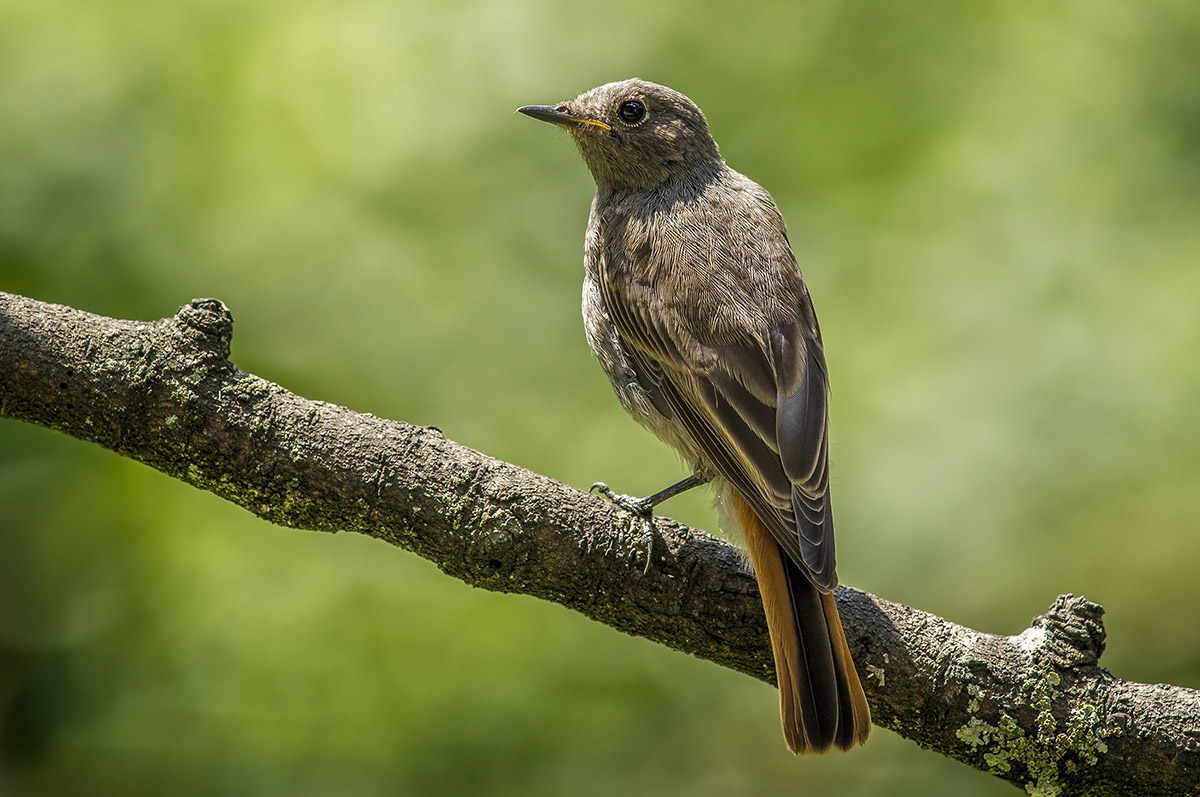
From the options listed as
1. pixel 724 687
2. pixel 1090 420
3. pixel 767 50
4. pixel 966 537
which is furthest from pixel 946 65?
pixel 724 687

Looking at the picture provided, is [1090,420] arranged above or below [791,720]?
above

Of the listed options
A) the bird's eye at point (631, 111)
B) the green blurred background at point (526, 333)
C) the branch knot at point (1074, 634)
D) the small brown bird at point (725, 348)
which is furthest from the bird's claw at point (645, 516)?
the bird's eye at point (631, 111)

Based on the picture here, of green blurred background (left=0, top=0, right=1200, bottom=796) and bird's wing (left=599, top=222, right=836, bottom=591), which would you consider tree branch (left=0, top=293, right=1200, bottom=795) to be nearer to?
bird's wing (left=599, top=222, right=836, bottom=591)

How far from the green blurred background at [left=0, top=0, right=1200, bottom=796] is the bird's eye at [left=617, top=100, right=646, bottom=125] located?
1.53 feet

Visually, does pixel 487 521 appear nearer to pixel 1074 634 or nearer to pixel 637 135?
pixel 1074 634

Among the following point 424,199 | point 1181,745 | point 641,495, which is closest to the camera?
point 1181,745

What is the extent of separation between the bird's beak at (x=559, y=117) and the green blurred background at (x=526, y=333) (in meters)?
0.41

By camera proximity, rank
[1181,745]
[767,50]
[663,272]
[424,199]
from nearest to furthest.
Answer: [1181,745]
[663,272]
[424,199]
[767,50]

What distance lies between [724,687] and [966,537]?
943 mm

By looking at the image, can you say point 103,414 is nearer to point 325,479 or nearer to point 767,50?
point 325,479

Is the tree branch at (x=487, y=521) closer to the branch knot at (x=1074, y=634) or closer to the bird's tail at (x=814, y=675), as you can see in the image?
the branch knot at (x=1074, y=634)

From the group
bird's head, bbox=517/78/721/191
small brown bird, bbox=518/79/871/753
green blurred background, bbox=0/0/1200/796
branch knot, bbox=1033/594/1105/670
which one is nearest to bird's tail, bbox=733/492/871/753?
small brown bird, bbox=518/79/871/753

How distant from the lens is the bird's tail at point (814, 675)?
2.84 m

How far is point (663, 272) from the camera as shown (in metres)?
3.65
